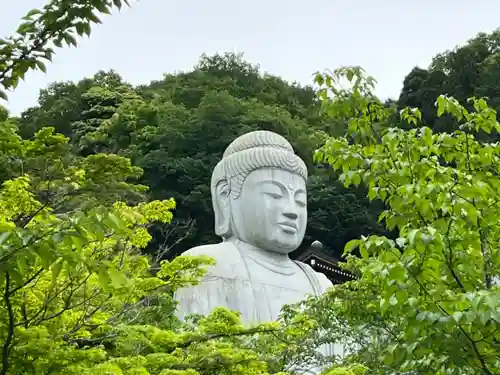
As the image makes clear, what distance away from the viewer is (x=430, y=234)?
11.9 feet

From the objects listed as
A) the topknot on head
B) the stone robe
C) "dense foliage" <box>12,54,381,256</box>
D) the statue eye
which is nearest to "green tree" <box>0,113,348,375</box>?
the stone robe

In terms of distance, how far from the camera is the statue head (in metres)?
10.7

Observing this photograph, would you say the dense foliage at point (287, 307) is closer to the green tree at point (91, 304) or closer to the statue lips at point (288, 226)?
the green tree at point (91, 304)

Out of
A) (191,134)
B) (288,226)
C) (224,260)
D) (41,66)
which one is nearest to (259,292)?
(224,260)

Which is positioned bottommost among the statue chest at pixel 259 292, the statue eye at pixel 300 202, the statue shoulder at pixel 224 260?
the statue chest at pixel 259 292

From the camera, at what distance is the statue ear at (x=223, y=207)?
11.2 meters

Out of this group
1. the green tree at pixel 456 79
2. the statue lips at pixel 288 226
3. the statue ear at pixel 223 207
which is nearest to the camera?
the statue lips at pixel 288 226

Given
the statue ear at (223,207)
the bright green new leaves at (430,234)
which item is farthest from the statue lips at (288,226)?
the bright green new leaves at (430,234)

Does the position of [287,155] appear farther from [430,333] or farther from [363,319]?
[430,333]

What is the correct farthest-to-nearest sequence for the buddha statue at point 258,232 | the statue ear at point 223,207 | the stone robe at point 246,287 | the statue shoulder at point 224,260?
the statue ear at point 223,207, the statue shoulder at point 224,260, the buddha statue at point 258,232, the stone robe at point 246,287

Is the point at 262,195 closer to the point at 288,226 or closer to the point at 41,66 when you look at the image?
the point at 288,226

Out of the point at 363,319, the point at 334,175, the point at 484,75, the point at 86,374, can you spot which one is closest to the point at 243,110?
the point at 334,175

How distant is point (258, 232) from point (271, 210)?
34 centimetres

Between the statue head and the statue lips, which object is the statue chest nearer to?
the statue head
